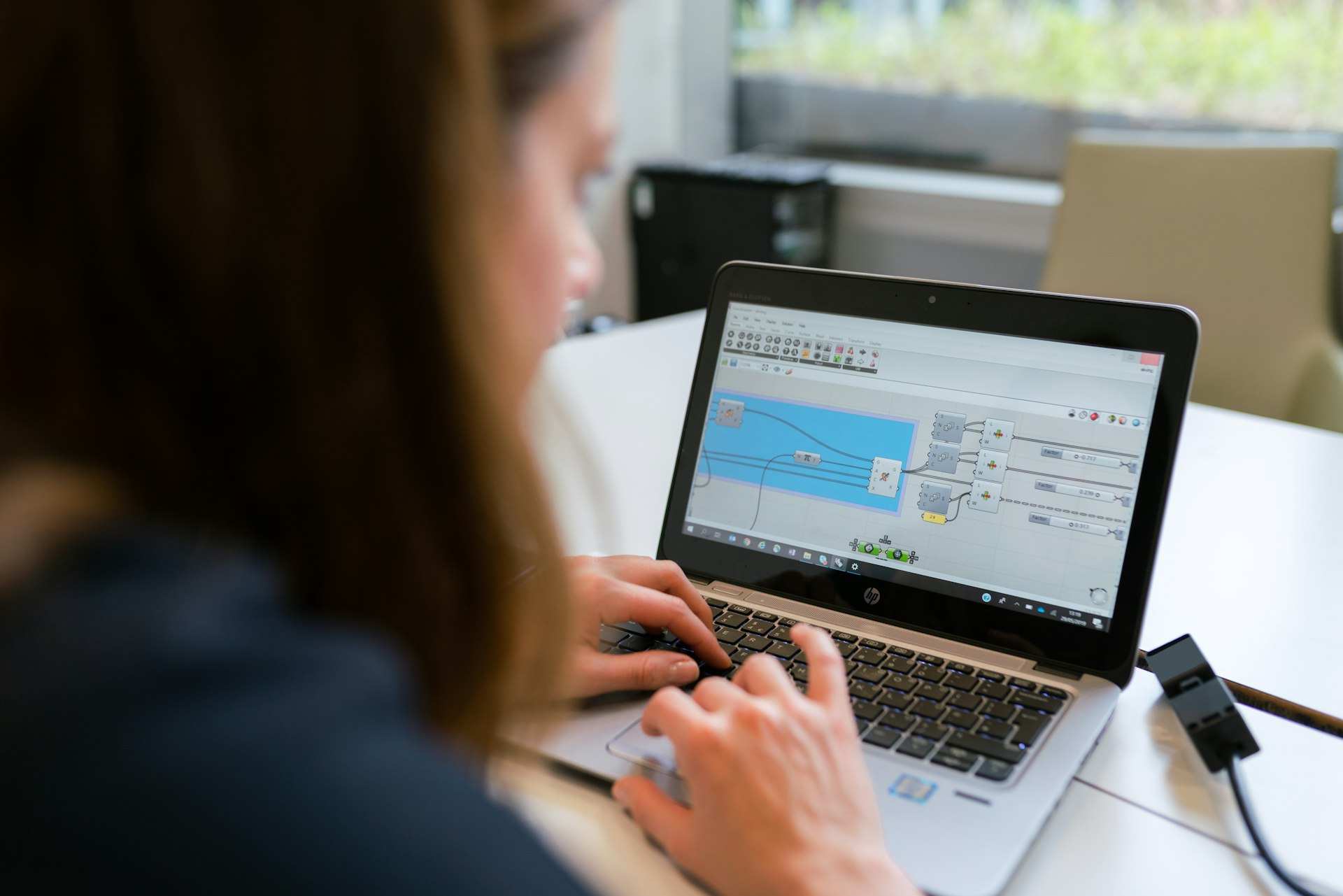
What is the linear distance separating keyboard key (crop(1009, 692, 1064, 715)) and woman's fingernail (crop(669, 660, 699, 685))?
20cm

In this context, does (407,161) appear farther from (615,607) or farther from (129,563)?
(615,607)

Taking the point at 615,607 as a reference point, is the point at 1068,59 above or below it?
above

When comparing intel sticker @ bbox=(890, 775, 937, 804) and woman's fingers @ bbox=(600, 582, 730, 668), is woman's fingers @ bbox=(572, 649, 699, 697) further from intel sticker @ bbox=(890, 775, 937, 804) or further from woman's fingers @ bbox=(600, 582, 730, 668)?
intel sticker @ bbox=(890, 775, 937, 804)

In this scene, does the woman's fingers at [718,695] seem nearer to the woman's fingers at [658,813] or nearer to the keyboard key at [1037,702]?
the woman's fingers at [658,813]

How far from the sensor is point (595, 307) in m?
3.44

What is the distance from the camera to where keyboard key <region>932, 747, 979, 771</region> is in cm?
61

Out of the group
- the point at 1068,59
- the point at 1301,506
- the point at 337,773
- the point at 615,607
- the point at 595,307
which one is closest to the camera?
the point at 337,773

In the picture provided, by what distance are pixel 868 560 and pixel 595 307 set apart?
8.97 ft

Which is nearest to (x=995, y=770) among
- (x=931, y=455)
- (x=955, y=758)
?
(x=955, y=758)

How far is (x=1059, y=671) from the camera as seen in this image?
0.71 meters

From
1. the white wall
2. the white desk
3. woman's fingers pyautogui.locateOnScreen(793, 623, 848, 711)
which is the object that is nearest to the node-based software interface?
the white desk

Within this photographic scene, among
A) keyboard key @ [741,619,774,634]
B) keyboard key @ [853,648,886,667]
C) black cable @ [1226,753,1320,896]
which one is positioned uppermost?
keyboard key @ [853,648,886,667]

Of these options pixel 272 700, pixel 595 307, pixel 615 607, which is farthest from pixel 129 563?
pixel 595 307

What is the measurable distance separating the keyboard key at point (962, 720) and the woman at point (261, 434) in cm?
34
